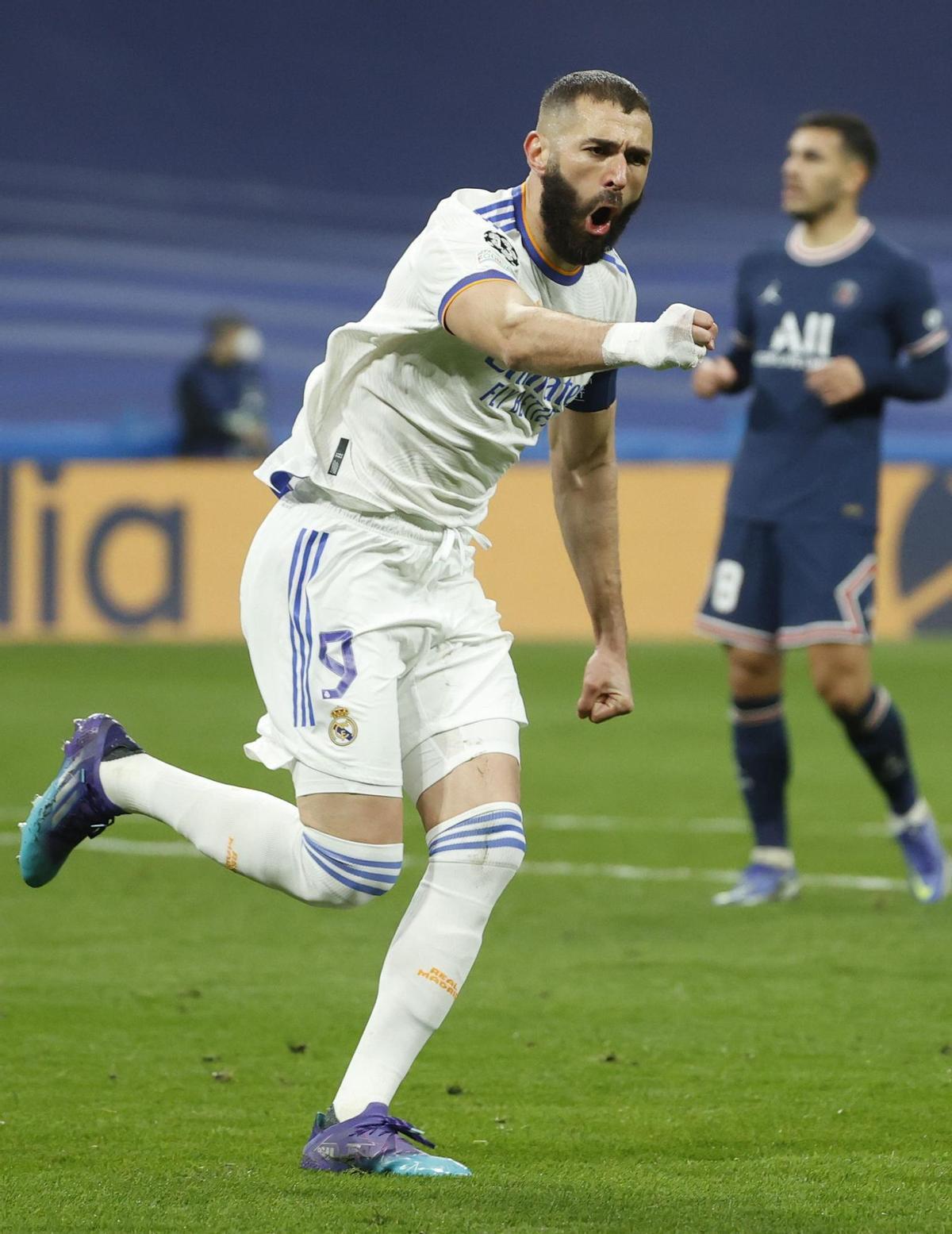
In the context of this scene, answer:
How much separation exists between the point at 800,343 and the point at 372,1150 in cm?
404

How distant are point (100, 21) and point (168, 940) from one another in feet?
70.8

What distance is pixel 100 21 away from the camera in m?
25.4

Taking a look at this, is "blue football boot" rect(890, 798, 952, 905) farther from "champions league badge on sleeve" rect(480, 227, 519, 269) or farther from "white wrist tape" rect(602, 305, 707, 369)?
"white wrist tape" rect(602, 305, 707, 369)

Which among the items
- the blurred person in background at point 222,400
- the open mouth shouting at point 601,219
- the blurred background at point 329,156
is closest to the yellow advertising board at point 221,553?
the blurred person in background at point 222,400

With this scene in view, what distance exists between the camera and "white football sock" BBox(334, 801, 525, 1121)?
374 centimetres

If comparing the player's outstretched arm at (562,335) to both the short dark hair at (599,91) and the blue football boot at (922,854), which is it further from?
the blue football boot at (922,854)

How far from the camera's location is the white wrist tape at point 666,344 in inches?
124

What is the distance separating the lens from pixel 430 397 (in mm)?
3910

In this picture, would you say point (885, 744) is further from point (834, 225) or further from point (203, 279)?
point (203, 279)

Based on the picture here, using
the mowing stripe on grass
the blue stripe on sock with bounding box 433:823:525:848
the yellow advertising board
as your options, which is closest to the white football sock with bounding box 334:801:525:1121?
the blue stripe on sock with bounding box 433:823:525:848

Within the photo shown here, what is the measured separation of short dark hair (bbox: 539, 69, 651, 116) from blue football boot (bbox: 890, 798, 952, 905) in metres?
3.63

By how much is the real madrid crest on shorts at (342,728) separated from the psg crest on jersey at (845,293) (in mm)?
3634

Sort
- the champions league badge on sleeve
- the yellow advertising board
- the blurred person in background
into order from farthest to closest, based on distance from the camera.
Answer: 1. the blurred person in background
2. the yellow advertising board
3. the champions league badge on sleeve

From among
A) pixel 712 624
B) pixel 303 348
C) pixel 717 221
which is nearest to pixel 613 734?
pixel 712 624
